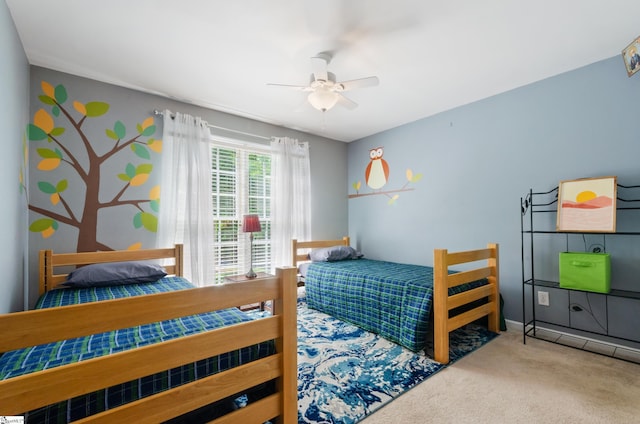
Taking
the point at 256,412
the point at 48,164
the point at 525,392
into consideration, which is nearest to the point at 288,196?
the point at 48,164

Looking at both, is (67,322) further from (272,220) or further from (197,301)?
(272,220)

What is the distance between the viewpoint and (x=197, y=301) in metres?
1.13

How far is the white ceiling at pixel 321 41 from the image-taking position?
6.19 ft

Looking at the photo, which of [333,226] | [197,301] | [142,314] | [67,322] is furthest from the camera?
[333,226]

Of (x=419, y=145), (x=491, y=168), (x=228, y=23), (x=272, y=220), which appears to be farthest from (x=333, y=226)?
(x=228, y=23)

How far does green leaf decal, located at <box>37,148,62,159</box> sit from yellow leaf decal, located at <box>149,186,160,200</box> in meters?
0.78

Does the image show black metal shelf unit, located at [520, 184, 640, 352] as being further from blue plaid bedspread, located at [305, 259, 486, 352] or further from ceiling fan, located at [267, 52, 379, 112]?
ceiling fan, located at [267, 52, 379, 112]

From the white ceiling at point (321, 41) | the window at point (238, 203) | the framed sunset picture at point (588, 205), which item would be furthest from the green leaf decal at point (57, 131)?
the framed sunset picture at point (588, 205)

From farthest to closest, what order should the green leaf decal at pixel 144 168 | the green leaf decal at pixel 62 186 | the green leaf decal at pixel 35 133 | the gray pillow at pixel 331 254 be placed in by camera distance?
the gray pillow at pixel 331 254 < the green leaf decal at pixel 144 168 < the green leaf decal at pixel 62 186 < the green leaf decal at pixel 35 133

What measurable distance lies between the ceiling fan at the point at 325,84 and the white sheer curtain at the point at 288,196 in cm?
160

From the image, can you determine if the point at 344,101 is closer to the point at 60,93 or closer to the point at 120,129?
the point at 120,129

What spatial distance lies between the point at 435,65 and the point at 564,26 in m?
0.87

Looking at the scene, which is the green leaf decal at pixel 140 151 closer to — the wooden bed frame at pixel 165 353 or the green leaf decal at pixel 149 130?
the green leaf decal at pixel 149 130

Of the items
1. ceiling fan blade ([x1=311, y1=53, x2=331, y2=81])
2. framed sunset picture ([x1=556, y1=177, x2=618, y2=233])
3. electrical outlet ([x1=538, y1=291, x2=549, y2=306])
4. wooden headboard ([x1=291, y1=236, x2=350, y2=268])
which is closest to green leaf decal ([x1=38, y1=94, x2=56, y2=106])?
ceiling fan blade ([x1=311, y1=53, x2=331, y2=81])
